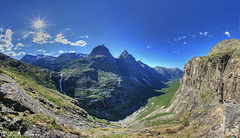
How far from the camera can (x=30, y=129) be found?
64.0ft

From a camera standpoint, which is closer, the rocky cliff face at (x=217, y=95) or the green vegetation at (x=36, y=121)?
the green vegetation at (x=36, y=121)

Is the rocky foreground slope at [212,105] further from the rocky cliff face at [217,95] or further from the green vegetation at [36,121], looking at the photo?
the green vegetation at [36,121]

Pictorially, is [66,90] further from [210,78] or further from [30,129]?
[210,78]

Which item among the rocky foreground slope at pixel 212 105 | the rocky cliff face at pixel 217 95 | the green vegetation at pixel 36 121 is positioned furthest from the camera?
the rocky foreground slope at pixel 212 105

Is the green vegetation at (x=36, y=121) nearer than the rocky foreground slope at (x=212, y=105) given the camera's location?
Yes

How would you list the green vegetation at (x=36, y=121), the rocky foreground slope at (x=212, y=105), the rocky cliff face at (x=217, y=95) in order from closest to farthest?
the green vegetation at (x=36, y=121)
the rocky cliff face at (x=217, y=95)
the rocky foreground slope at (x=212, y=105)

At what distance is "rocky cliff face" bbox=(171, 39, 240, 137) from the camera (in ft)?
74.1

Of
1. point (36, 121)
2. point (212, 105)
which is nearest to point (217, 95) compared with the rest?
point (212, 105)

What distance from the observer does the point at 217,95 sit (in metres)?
66.3

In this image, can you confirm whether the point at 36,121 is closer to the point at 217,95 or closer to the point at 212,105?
the point at 212,105

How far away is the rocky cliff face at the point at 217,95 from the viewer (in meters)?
22.6

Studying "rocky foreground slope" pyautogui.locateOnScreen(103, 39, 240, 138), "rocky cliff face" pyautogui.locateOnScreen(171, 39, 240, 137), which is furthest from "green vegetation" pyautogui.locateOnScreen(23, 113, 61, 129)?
"rocky cliff face" pyautogui.locateOnScreen(171, 39, 240, 137)

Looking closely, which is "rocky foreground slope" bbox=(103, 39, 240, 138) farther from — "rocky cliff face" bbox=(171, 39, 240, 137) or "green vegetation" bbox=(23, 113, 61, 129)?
"green vegetation" bbox=(23, 113, 61, 129)

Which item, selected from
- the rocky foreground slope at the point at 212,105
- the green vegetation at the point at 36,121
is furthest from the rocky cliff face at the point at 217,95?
the green vegetation at the point at 36,121
